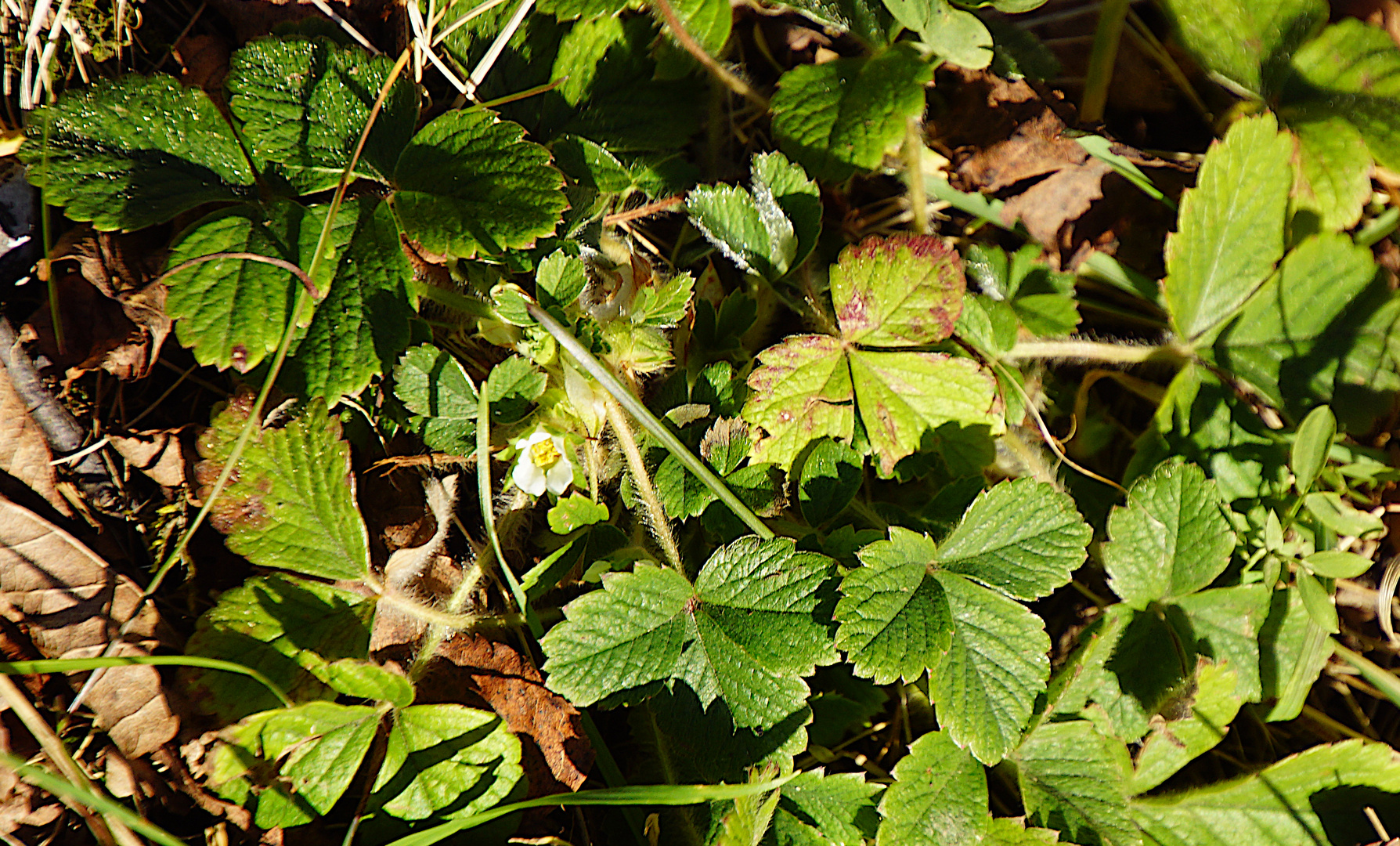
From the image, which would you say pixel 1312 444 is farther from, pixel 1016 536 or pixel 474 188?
pixel 474 188

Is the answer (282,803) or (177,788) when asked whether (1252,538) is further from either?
(177,788)

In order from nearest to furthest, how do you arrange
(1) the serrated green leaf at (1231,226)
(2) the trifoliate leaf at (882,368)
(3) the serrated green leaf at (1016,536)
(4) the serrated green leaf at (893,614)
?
(4) the serrated green leaf at (893,614), (3) the serrated green leaf at (1016,536), (2) the trifoliate leaf at (882,368), (1) the serrated green leaf at (1231,226)

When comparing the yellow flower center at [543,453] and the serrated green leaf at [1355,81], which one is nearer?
the yellow flower center at [543,453]

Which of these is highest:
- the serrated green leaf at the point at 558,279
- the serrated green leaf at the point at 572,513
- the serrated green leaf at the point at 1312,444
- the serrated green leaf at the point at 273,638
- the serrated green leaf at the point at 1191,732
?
the serrated green leaf at the point at 558,279

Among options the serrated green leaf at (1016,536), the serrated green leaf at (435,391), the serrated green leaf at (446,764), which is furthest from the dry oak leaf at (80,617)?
the serrated green leaf at (1016,536)

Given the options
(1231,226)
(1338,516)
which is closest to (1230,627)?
(1338,516)

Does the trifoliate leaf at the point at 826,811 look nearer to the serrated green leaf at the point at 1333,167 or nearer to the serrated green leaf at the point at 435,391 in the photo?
the serrated green leaf at the point at 435,391
